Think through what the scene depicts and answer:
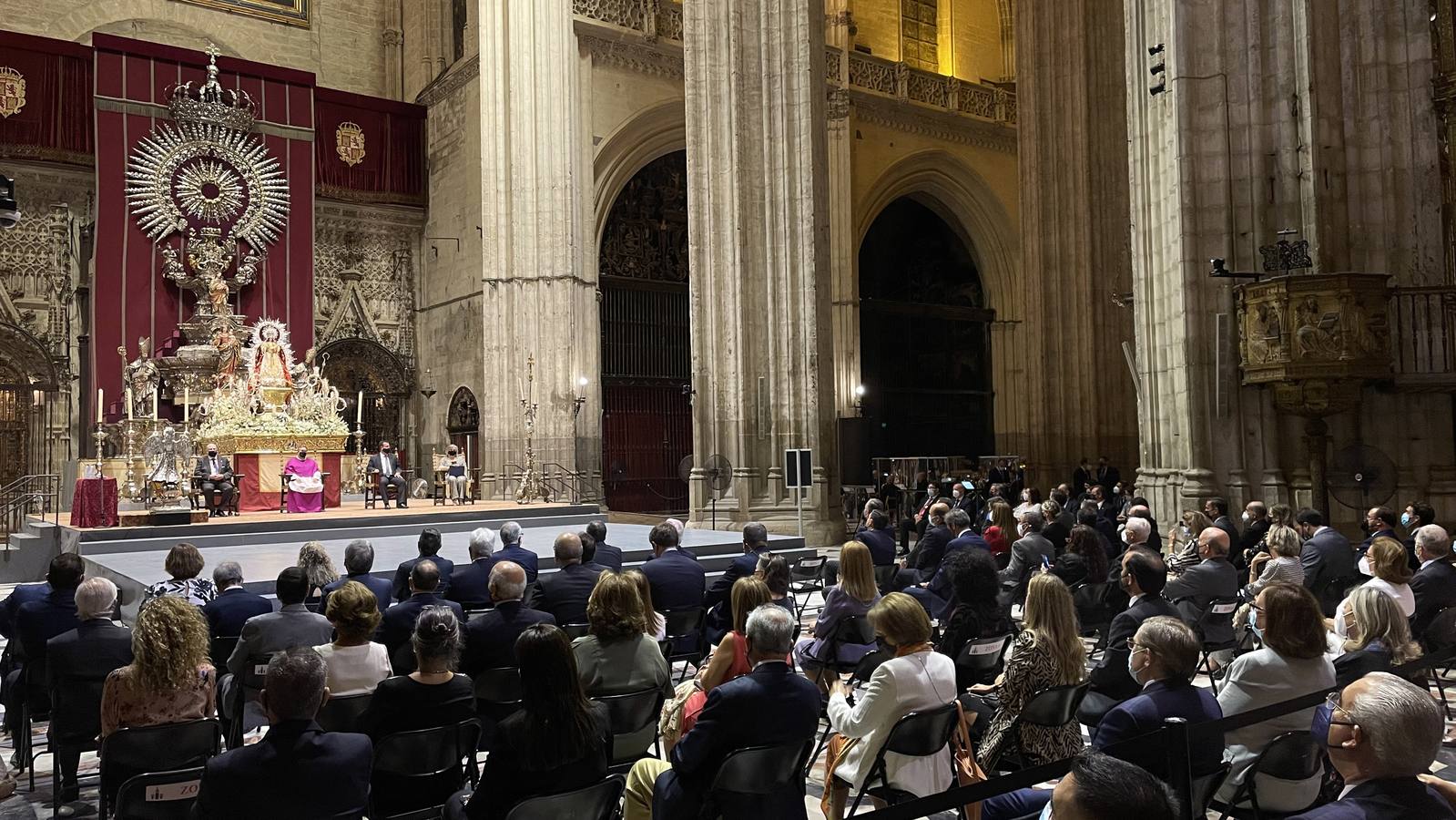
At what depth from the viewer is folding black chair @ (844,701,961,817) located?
3.73 metres

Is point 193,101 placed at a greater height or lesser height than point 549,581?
greater

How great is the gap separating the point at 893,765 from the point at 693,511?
12237 mm

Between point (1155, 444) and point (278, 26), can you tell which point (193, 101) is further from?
point (1155, 444)

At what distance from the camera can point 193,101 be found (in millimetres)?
22219

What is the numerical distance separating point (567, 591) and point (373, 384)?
20.6m

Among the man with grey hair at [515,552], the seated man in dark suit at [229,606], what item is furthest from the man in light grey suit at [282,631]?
the man with grey hair at [515,552]

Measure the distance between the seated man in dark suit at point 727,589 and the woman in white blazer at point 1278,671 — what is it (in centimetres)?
301

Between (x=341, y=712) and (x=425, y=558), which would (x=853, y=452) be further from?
(x=341, y=712)

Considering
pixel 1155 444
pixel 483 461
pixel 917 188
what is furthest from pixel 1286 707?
pixel 917 188

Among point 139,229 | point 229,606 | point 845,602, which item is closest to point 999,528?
point 845,602

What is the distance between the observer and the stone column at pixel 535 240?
67.9 ft

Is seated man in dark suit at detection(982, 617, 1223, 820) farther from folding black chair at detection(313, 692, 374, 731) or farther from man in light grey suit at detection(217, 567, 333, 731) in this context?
man in light grey suit at detection(217, 567, 333, 731)

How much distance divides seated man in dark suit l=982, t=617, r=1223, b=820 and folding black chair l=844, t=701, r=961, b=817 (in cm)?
42

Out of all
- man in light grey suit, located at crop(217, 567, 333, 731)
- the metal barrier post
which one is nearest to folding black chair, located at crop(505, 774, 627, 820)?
the metal barrier post
